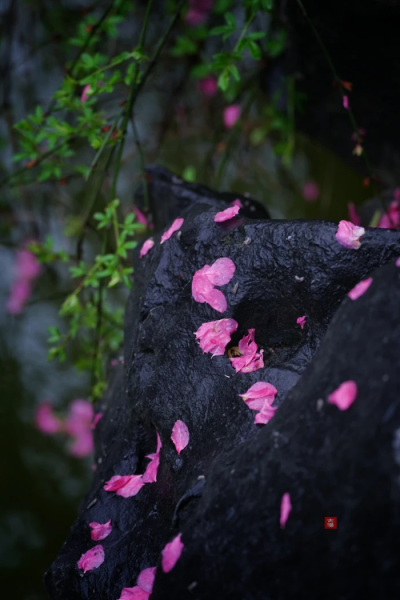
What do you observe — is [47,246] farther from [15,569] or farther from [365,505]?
[15,569]

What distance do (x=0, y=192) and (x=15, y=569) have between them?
211 cm

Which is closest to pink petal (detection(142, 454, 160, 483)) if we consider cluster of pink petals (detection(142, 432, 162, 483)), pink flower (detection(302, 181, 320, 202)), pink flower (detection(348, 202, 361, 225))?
cluster of pink petals (detection(142, 432, 162, 483))

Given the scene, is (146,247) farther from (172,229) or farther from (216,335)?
(216,335)

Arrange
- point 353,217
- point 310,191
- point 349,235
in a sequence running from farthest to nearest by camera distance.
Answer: point 310,191, point 353,217, point 349,235

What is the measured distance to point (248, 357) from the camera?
1185 millimetres

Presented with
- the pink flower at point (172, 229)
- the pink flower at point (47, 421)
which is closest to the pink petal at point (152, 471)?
the pink flower at point (172, 229)

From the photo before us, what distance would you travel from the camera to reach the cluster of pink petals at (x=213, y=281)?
1.19 metres

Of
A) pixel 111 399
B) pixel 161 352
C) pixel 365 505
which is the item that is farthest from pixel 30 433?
pixel 365 505

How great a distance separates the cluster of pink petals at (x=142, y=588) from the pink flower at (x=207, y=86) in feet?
9.03

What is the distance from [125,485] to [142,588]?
234 mm

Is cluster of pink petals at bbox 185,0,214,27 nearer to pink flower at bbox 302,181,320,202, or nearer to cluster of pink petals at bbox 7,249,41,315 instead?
pink flower at bbox 302,181,320,202

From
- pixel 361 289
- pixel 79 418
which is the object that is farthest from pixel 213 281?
pixel 79 418

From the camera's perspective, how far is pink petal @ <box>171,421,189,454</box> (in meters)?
→ 1.16

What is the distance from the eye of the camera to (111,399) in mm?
1635
